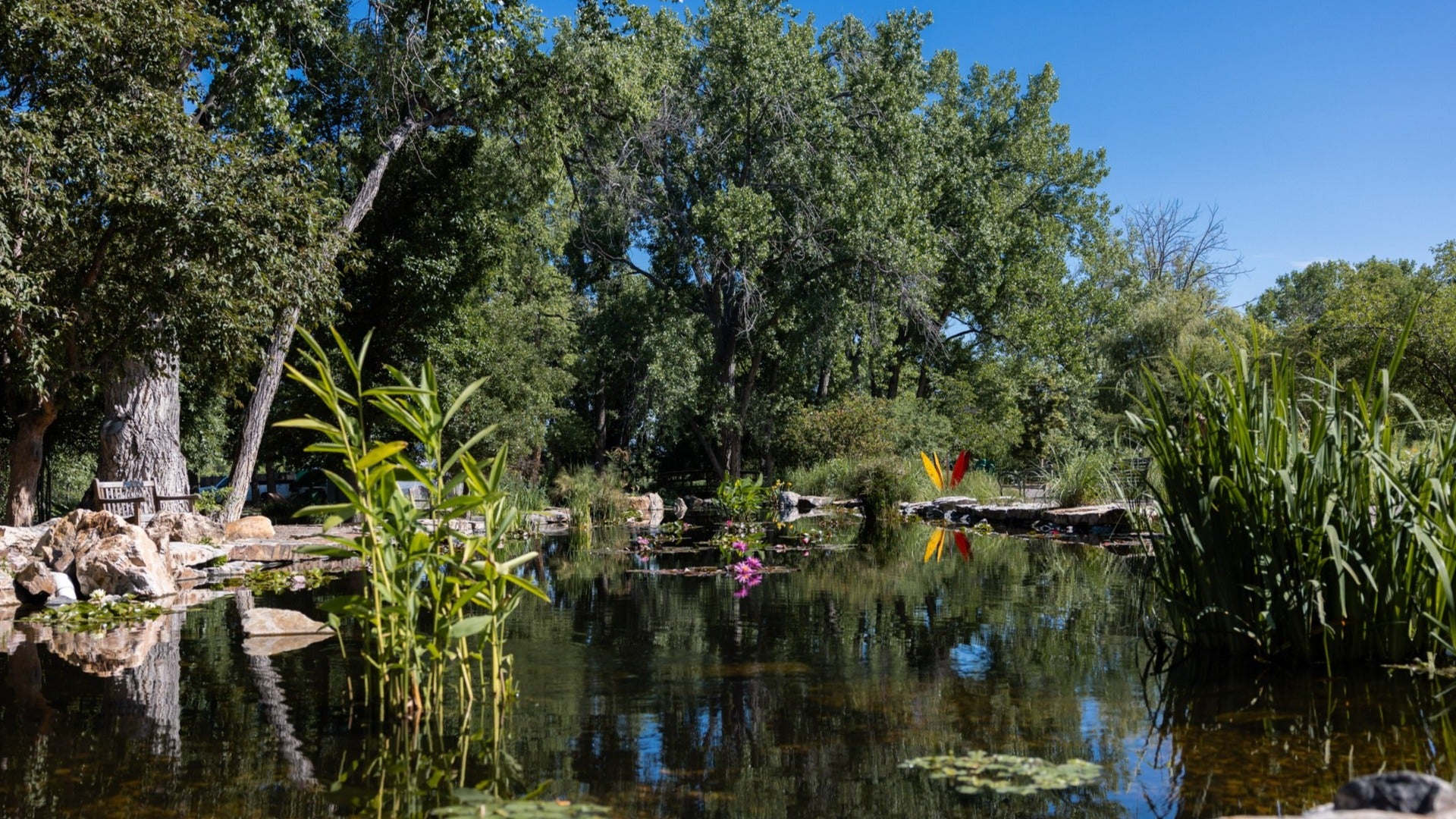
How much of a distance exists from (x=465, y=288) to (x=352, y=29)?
4.65m

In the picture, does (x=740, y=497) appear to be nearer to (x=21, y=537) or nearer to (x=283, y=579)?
(x=283, y=579)

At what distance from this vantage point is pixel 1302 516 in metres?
4.01

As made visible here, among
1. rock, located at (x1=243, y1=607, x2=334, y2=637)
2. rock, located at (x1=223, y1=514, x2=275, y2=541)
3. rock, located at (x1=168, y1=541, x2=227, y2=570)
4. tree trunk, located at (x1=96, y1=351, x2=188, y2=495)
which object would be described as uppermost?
tree trunk, located at (x1=96, y1=351, x2=188, y2=495)

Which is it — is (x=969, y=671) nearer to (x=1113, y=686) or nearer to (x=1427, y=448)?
(x=1113, y=686)

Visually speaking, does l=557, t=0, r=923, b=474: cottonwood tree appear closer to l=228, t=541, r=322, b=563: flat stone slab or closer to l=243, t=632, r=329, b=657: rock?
l=228, t=541, r=322, b=563: flat stone slab

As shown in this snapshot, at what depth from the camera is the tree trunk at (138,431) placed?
42.5ft

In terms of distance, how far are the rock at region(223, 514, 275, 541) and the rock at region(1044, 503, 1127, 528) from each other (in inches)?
404

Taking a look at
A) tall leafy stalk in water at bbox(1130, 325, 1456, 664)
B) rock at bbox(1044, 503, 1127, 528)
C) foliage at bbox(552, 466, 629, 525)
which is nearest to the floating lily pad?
tall leafy stalk in water at bbox(1130, 325, 1456, 664)

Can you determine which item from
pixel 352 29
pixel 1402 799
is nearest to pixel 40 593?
pixel 1402 799

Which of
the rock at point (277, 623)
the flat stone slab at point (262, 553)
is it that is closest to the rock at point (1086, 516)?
the flat stone slab at point (262, 553)

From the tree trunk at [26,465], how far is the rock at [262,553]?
378cm

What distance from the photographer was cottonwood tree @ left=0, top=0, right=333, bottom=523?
27.9 feet

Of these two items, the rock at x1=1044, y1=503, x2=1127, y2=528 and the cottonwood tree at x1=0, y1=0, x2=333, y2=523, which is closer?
the cottonwood tree at x1=0, y1=0, x2=333, y2=523

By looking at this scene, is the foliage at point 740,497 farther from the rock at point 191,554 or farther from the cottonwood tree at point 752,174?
the cottonwood tree at point 752,174
